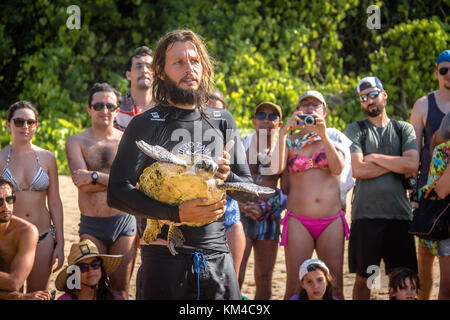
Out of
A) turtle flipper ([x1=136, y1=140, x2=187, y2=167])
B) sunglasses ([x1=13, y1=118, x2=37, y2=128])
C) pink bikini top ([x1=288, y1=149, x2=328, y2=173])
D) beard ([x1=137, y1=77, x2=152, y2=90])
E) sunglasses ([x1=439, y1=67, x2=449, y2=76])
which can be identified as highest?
sunglasses ([x1=439, y1=67, x2=449, y2=76])

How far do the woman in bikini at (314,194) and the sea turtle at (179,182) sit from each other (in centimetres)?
195

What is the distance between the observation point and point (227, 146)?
8.06 ft

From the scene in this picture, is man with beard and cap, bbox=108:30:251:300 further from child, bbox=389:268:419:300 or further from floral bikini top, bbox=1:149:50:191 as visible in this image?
floral bikini top, bbox=1:149:50:191

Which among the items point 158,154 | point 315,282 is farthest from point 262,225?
point 158,154

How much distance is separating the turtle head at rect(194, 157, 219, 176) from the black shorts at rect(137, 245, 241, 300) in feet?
1.25

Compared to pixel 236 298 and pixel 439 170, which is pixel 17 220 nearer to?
pixel 236 298

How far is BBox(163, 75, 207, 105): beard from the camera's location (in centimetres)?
239

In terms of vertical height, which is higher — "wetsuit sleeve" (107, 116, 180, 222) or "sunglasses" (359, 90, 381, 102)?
"sunglasses" (359, 90, 381, 102)

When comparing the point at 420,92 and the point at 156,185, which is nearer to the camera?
the point at 156,185

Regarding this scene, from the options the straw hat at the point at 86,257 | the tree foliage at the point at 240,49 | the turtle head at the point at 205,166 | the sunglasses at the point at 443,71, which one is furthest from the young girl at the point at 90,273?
the tree foliage at the point at 240,49

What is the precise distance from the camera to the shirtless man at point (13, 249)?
12.2 ft

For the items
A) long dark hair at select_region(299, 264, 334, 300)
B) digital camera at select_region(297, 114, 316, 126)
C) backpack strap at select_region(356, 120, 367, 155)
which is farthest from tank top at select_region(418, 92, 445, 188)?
long dark hair at select_region(299, 264, 334, 300)
